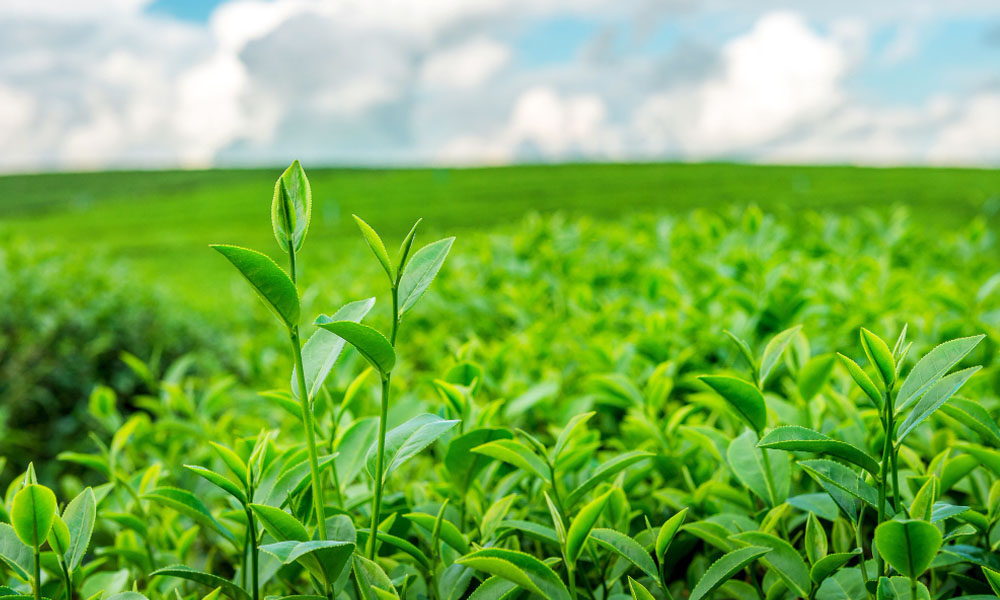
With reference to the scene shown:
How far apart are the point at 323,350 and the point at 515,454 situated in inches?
10.5

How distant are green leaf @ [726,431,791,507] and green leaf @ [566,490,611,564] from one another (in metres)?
0.26

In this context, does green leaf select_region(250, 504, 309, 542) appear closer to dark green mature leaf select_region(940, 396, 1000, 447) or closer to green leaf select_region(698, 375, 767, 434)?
green leaf select_region(698, 375, 767, 434)

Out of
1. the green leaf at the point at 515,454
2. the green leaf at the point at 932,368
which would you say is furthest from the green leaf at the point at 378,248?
the green leaf at the point at 932,368

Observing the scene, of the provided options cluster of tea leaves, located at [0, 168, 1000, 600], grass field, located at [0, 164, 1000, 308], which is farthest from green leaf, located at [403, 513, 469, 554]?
grass field, located at [0, 164, 1000, 308]

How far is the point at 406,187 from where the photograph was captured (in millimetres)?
40219

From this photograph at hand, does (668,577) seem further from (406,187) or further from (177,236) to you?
(406,187)

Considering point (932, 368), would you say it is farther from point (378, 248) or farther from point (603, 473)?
point (378, 248)

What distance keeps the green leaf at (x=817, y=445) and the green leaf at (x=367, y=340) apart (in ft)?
1.27

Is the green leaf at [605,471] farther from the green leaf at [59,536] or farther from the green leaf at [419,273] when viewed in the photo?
the green leaf at [59,536]

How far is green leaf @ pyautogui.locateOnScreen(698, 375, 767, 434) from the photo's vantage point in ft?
2.72

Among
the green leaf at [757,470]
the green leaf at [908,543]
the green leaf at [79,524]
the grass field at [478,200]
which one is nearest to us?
the green leaf at [908,543]

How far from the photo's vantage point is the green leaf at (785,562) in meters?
0.85

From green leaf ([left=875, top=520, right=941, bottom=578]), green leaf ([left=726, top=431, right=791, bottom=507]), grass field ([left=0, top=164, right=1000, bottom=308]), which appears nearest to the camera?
green leaf ([left=875, top=520, right=941, bottom=578])

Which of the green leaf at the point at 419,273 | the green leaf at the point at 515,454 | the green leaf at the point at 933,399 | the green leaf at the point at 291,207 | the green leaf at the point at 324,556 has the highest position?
the green leaf at the point at 291,207
